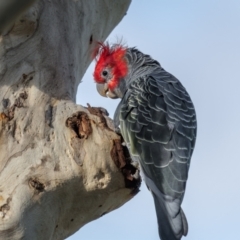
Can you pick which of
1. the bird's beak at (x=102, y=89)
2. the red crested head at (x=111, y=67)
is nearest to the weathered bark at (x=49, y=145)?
the red crested head at (x=111, y=67)

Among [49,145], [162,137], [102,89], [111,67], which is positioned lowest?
[49,145]

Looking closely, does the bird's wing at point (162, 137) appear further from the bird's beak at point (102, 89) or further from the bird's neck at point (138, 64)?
the bird's beak at point (102, 89)

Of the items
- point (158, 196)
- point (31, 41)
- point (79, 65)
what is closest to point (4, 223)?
point (158, 196)

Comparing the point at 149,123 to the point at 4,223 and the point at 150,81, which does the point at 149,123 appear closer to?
the point at 150,81

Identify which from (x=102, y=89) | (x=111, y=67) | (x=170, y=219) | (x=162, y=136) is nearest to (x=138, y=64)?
(x=111, y=67)

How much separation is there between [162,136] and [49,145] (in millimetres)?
954

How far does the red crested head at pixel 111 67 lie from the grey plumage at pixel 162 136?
0.55 metres

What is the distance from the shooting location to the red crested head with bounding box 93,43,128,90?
226 inches

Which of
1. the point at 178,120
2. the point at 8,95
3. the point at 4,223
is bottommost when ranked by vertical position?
the point at 4,223

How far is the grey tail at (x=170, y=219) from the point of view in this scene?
4.00 metres

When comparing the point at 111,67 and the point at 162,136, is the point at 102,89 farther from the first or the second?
the point at 162,136

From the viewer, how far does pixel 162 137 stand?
14.8 feet

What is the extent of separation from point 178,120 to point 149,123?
266mm

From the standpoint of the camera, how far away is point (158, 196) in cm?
432
